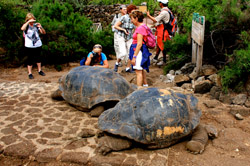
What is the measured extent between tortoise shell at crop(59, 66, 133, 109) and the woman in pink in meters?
0.71

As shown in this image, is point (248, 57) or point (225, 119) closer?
point (225, 119)

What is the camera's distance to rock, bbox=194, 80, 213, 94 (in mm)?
5355

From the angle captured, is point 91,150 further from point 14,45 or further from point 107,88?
point 14,45

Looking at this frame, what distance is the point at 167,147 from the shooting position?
3.44m

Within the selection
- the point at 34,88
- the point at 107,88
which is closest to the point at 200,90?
the point at 107,88

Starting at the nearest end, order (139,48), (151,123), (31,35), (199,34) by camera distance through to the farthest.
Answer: (151,123) → (139,48) → (199,34) → (31,35)

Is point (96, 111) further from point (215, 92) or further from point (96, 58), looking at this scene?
point (215, 92)

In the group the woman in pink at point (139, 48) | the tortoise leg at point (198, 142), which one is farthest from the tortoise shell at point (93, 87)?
the tortoise leg at point (198, 142)

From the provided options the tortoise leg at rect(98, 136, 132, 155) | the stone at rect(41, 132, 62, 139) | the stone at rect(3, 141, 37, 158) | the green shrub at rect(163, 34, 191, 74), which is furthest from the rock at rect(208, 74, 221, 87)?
the stone at rect(3, 141, 37, 158)

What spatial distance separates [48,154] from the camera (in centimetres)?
337

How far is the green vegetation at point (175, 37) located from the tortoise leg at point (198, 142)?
1.91 meters

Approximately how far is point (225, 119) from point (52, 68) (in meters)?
6.33

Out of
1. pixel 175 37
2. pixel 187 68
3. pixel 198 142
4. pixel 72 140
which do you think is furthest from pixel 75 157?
pixel 175 37

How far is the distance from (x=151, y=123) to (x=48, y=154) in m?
1.48
